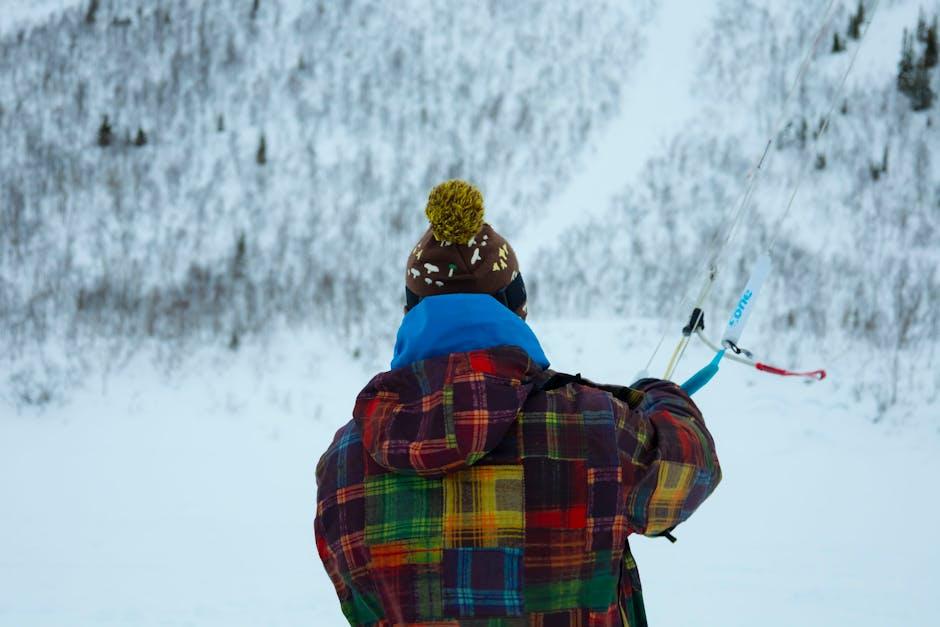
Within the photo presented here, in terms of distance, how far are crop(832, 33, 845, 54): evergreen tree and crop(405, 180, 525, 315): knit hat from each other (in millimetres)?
11926

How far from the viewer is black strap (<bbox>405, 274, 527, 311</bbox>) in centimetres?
125

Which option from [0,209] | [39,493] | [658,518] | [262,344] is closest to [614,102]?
[262,344]

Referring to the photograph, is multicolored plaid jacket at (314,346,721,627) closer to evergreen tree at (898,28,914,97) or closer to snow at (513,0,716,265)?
snow at (513,0,716,265)

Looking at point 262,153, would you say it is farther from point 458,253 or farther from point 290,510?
point 458,253

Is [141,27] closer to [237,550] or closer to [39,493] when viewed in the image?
[39,493]

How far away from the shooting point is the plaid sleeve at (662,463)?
1141mm

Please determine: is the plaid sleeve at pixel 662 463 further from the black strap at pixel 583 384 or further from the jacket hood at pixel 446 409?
the jacket hood at pixel 446 409

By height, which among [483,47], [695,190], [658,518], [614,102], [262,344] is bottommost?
[262,344]

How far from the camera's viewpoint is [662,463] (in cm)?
115

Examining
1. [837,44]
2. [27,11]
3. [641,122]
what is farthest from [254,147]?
[837,44]

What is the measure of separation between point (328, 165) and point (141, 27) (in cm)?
504

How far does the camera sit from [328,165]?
10.9 m

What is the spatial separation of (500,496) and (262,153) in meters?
10.6

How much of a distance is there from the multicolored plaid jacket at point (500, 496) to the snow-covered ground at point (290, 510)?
2367 millimetres
